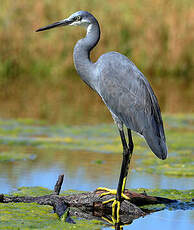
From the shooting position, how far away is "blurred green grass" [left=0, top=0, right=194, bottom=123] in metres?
15.4

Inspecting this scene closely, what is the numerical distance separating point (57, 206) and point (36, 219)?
230mm

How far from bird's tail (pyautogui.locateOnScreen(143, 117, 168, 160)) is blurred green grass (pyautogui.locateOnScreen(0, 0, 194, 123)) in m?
8.95

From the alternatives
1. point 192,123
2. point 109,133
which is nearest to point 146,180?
point 109,133

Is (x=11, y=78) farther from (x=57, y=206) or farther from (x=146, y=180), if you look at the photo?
(x=57, y=206)

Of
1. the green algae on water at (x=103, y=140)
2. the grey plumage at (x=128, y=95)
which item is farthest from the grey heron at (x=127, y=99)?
the green algae on water at (x=103, y=140)

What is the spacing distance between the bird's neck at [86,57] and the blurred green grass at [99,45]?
8.63 meters

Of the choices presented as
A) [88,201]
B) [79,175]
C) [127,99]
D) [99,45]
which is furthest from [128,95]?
[99,45]

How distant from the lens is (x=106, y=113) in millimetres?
11797

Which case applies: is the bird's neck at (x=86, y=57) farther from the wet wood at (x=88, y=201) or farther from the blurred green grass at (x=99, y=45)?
the blurred green grass at (x=99, y=45)

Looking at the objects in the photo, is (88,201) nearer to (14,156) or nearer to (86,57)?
(86,57)

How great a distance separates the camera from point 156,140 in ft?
18.3

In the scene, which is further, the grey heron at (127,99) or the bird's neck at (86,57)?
the bird's neck at (86,57)


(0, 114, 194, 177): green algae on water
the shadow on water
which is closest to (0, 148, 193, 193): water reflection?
the shadow on water

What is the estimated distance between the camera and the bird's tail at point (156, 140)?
553 centimetres
